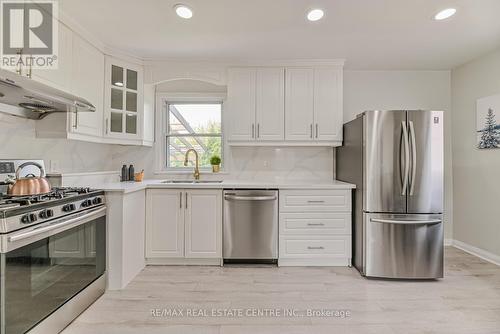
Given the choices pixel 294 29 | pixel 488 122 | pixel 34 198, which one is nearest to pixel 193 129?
pixel 294 29

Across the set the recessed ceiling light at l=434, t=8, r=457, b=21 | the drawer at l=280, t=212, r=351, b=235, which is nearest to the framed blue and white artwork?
the recessed ceiling light at l=434, t=8, r=457, b=21

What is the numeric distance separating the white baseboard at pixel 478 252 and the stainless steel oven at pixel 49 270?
419cm

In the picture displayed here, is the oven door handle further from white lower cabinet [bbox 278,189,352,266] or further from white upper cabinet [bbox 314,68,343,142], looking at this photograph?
white upper cabinet [bbox 314,68,343,142]

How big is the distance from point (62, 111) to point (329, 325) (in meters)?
2.80

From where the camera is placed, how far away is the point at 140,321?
2.12 meters

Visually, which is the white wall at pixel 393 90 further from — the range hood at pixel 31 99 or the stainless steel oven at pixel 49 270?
the stainless steel oven at pixel 49 270

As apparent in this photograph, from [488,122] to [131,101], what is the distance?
13.9 ft

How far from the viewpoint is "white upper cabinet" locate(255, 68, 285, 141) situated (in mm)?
3523

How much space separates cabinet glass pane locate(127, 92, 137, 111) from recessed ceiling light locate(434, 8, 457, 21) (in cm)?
321

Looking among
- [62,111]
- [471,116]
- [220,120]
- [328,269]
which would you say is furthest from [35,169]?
[471,116]

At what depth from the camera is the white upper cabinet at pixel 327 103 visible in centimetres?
352

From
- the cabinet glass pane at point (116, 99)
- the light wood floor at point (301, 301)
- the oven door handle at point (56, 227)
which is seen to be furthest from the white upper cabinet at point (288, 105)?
the oven door handle at point (56, 227)

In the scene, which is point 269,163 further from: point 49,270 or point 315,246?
point 49,270

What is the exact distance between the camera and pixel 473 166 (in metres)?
3.61
